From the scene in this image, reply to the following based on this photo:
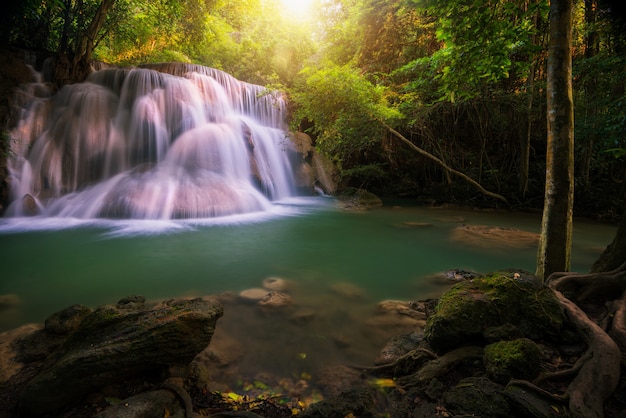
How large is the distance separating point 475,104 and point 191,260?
39.1 ft

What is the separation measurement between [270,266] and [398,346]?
3411mm

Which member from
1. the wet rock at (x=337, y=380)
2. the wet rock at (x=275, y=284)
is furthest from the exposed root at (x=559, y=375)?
the wet rock at (x=275, y=284)

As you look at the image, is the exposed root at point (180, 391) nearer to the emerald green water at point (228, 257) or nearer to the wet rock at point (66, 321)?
the wet rock at point (66, 321)

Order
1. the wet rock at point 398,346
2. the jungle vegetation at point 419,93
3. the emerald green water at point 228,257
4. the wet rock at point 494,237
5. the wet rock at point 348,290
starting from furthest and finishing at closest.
→ the jungle vegetation at point 419,93 → the wet rock at point 494,237 → the emerald green water at point 228,257 → the wet rock at point 348,290 → the wet rock at point 398,346

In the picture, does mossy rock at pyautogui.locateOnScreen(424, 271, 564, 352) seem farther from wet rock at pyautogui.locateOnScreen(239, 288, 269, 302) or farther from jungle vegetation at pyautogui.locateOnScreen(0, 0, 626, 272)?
jungle vegetation at pyautogui.locateOnScreen(0, 0, 626, 272)

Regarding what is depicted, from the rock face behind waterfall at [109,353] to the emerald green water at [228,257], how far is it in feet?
6.33

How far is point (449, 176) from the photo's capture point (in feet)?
44.2

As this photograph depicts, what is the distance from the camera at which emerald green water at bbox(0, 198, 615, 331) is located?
4707 mm

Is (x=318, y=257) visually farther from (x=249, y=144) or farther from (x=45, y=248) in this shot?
(x=249, y=144)

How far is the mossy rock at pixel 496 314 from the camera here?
2572 millimetres

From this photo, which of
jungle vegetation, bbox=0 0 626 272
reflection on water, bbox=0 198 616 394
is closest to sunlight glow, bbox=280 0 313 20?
jungle vegetation, bbox=0 0 626 272

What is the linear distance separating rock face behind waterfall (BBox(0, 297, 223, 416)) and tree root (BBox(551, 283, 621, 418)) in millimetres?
2600

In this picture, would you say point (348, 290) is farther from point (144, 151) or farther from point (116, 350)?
point (144, 151)

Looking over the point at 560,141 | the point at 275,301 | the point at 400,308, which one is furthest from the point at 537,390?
the point at 275,301
